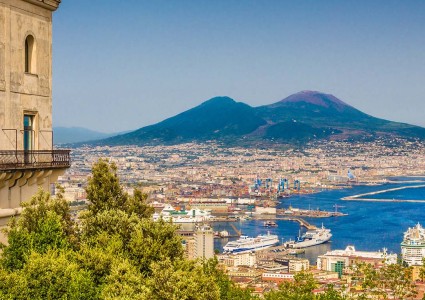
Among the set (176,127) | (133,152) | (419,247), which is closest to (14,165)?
(419,247)

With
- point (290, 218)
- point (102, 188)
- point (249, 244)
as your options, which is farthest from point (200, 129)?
point (102, 188)

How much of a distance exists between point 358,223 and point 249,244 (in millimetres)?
13751

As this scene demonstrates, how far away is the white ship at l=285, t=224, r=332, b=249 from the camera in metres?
53.6

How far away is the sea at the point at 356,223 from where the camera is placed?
5247cm

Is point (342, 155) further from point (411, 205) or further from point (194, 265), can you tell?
point (194, 265)

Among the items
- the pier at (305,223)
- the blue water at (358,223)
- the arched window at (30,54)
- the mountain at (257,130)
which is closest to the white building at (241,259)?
the blue water at (358,223)

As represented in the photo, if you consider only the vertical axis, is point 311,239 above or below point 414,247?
below

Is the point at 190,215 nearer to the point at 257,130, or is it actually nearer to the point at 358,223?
the point at 358,223

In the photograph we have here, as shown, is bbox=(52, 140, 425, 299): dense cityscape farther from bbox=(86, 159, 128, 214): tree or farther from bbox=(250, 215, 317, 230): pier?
bbox=(86, 159, 128, 214): tree

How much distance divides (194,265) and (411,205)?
76.4 m

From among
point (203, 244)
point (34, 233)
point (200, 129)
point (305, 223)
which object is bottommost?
point (305, 223)

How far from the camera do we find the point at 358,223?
62.9m

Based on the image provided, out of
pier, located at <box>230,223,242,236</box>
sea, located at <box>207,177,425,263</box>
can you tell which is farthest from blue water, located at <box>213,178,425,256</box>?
pier, located at <box>230,223,242,236</box>

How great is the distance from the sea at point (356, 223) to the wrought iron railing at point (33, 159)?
4204 cm
